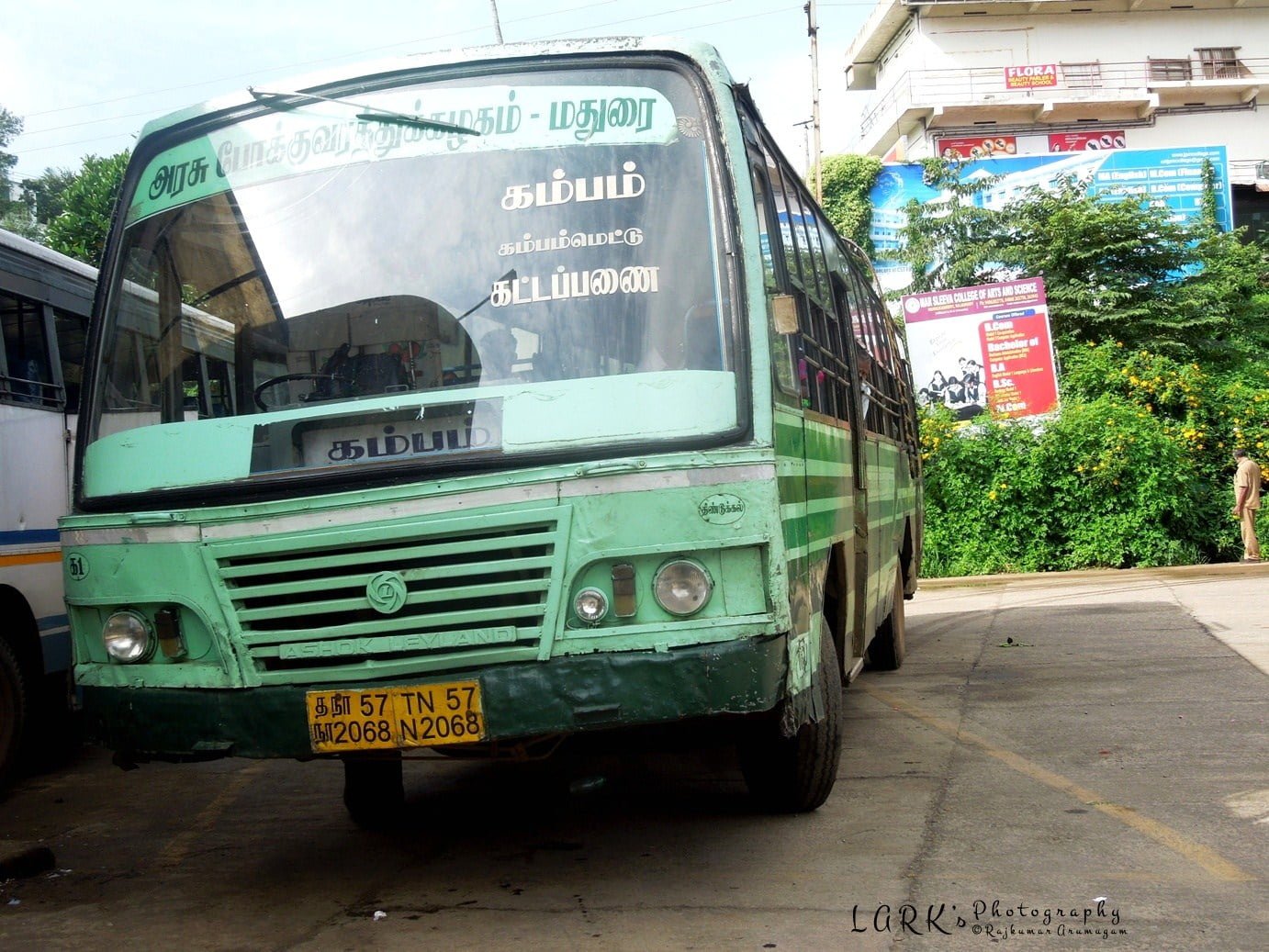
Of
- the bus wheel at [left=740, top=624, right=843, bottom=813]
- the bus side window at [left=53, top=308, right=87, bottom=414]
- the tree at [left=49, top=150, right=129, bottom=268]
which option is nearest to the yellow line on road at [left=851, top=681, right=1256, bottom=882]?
the bus wheel at [left=740, top=624, right=843, bottom=813]

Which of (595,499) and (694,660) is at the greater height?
(595,499)

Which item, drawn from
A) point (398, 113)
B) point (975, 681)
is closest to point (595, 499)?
point (398, 113)

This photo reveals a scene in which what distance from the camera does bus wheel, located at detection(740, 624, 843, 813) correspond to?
214 inches

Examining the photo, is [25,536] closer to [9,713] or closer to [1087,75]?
[9,713]

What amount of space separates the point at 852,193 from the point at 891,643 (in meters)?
27.1

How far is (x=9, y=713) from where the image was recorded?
7332 mm

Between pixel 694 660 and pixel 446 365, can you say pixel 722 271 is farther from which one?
pixel 694 660

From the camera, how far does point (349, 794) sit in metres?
6.04

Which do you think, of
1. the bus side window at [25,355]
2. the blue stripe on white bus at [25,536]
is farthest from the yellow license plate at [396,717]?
the bus side window at [25,355]

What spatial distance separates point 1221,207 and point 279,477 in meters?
31.7

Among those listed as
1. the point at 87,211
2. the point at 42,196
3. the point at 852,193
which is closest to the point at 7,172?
the point at 42,196

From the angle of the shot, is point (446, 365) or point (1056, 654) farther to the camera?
point (1056, 654)

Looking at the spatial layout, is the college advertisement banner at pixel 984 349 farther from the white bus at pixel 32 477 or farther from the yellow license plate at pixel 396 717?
the yellow license plate at pixel 396 717

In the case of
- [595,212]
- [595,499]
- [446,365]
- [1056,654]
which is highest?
[595,212]
